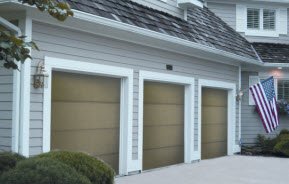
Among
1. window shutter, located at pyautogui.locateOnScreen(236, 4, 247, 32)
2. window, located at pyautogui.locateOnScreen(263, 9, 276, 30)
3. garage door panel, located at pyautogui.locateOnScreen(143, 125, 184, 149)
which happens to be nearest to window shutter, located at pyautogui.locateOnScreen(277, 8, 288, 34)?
window, located at pyautogui.locateOnScreen(263, 9, 276, 30)

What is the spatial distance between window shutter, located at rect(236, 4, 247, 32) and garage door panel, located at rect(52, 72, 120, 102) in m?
8.98

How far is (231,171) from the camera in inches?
430

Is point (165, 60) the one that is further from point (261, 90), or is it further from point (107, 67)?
point (261, 90)

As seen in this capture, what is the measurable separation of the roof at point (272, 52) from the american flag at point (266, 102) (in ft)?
6.11

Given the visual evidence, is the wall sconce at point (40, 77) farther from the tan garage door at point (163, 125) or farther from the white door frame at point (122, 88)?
the tan garage door at point (163, 125)

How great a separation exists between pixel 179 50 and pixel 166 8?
1401mm

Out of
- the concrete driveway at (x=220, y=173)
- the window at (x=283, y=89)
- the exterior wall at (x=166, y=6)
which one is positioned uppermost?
the exterior wall at (x=166, y=6)

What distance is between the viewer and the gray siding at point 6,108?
24.7 ft

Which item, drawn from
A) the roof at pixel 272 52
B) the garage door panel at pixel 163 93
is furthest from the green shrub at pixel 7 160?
the roof at pixel 272 52

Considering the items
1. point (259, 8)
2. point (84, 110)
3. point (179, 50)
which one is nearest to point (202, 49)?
point (179, 50)

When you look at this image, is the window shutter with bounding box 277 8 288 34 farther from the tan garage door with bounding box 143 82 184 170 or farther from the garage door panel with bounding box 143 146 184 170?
the garage door panel with bounding box 143 146 184 170

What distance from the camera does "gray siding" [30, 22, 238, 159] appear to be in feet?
25.4

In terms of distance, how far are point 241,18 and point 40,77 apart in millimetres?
11589

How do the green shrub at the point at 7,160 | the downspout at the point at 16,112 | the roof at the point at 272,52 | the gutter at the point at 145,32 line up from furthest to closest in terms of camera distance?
Result: the roof at the point at 272,52
the gutter at the point at 145,32
the downspout at the point at 16,112
the green shrub at the point at 7,160
